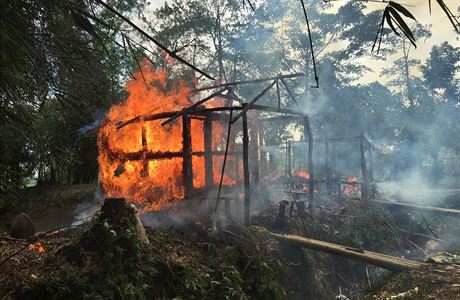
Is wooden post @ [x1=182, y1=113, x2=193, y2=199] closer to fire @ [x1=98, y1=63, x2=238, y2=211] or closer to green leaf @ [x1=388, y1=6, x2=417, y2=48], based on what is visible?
fire @ [x1=98, y1=63, x2=238, y2=211]

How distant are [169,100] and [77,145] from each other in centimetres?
973

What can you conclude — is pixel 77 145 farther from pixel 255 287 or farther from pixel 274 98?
pixel 274 98

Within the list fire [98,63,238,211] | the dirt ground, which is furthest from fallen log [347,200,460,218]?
fire [98,63,238,211]

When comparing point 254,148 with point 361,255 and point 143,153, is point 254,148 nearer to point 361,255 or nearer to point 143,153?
point 143,153

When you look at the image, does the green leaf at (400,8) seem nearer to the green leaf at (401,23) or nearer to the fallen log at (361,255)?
Answer: the green leaf at (401,23)

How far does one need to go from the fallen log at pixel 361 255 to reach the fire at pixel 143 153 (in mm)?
4098

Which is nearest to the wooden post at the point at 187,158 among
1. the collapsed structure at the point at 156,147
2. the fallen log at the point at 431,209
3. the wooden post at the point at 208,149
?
the collapsed structure at the point at 156,147

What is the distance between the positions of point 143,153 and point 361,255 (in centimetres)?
776

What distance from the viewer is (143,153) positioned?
11578 mm

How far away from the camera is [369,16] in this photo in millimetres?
32344

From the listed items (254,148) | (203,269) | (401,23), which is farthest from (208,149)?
(401,23)

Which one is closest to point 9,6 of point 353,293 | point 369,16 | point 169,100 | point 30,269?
point 30,269

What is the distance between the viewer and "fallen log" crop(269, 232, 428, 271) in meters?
7.34

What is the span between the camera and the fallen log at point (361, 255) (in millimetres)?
7340
